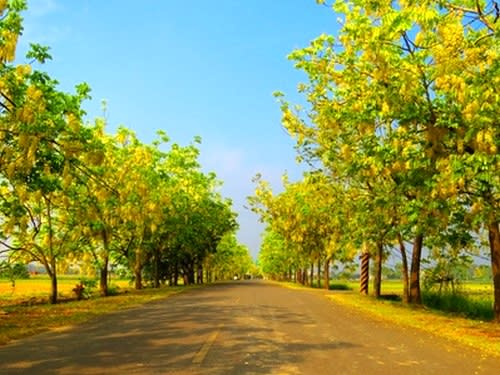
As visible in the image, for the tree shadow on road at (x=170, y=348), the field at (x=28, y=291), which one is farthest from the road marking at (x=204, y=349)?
the field at (x=28, y=291)

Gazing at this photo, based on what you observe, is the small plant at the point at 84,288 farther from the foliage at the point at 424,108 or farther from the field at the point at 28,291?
the foliage at the point at 424,108

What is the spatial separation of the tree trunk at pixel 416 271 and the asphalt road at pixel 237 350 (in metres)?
10.9

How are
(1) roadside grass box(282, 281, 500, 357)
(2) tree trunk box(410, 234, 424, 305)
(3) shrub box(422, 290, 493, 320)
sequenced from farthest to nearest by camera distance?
(2) tree trunk box(410, 234, 424, 305) → (3) shrub box(422, 290, 493, 320) → (1) roadside grass box(282, 281, 500, 357)

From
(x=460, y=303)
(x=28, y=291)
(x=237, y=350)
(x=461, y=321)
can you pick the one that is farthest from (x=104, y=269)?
(x=237, y=350)

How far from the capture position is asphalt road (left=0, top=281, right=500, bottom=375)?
8945mm

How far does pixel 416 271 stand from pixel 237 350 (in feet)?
60.1

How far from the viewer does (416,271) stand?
26844 mm

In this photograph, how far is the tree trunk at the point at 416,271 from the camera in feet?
87.6

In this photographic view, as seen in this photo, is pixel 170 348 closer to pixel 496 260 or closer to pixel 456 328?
pixel 456 328

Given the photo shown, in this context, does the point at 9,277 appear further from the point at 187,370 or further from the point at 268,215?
the point at 268,215

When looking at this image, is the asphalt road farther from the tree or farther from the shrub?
the shrub

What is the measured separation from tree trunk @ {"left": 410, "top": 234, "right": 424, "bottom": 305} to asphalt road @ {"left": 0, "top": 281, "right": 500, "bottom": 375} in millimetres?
10898

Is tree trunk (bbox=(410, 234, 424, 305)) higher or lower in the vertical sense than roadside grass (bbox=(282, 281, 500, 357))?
higher

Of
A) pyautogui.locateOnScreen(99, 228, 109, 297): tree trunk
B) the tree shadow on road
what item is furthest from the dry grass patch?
pyautogui.locateOnScreen(99, 228, 109, 297): tree trunk
